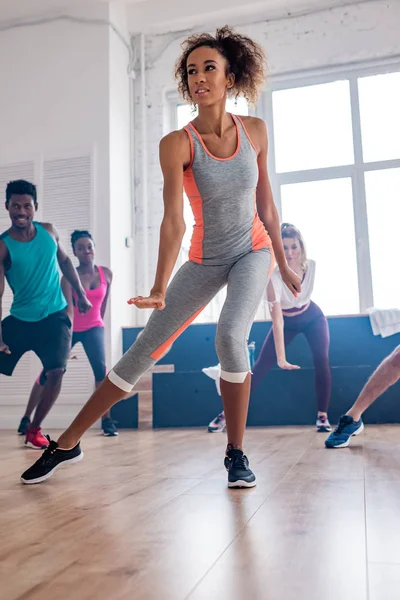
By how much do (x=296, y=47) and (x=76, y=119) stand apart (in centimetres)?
197

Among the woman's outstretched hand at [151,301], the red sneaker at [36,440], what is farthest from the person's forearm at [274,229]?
the red sneaker at [36,440]

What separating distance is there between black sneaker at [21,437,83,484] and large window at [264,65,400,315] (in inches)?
137

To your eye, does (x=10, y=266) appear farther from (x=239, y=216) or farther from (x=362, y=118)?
(x=362, y=118)

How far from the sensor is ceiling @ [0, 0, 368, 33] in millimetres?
4980

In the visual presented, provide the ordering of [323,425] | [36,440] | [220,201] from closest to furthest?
[220,201], [36,440], [323,425]

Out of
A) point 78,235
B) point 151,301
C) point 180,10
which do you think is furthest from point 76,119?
point 151,301

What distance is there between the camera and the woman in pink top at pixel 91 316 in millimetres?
3863

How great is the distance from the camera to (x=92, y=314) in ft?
13.4

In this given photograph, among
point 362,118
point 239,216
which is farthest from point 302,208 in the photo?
point 239,216

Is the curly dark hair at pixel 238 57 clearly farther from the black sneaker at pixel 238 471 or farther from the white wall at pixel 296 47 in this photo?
the white wall at pixel 296 47

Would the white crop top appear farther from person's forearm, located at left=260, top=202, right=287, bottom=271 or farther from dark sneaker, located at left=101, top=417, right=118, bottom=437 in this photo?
person's forearm, located at left=260, top=202, right=287, bottom=271

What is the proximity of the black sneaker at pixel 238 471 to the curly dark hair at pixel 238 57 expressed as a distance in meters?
1.08

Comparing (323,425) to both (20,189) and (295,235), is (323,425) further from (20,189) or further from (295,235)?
(20,189)

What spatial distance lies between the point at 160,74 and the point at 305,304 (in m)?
2.76
